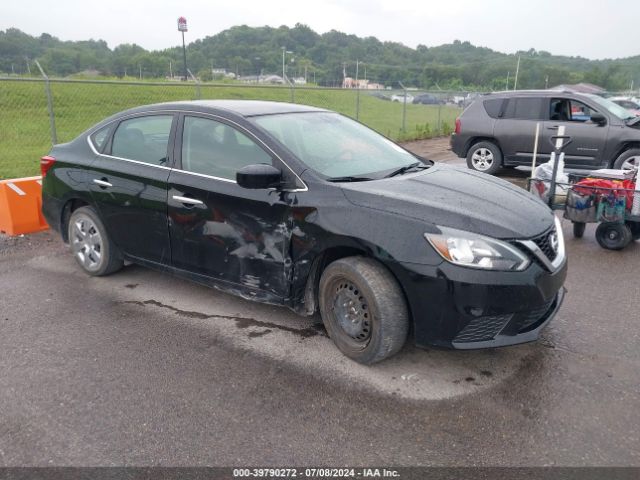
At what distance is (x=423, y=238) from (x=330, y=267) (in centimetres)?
66

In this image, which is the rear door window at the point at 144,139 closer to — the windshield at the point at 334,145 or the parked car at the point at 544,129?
the windshield at the point at 334,145

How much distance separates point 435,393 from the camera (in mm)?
3199

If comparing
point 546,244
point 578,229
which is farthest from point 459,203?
point 578,229

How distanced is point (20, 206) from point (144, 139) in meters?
2.82

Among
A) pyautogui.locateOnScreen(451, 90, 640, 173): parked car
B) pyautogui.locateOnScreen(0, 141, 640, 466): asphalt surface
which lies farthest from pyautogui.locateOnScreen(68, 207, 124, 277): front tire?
pyautogui.locateOnScreen(451, 90, 640, 173): parked car

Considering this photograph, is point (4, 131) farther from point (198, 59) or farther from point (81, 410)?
point (198, 59)

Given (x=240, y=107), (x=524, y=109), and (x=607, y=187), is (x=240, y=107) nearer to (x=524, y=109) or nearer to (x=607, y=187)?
(x=607, y=187)

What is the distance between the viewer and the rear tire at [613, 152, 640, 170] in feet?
31.7

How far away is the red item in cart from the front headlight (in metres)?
3.39

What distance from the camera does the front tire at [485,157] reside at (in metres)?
11.0

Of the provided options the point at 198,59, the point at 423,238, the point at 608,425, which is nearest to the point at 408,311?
the point at 423,238

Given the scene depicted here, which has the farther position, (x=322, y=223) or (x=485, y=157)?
(x=485, y=157)

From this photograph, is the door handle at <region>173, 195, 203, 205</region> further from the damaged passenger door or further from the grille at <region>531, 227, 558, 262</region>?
the grille at <region>531, 227, 558, 262</region>

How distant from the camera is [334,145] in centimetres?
414
